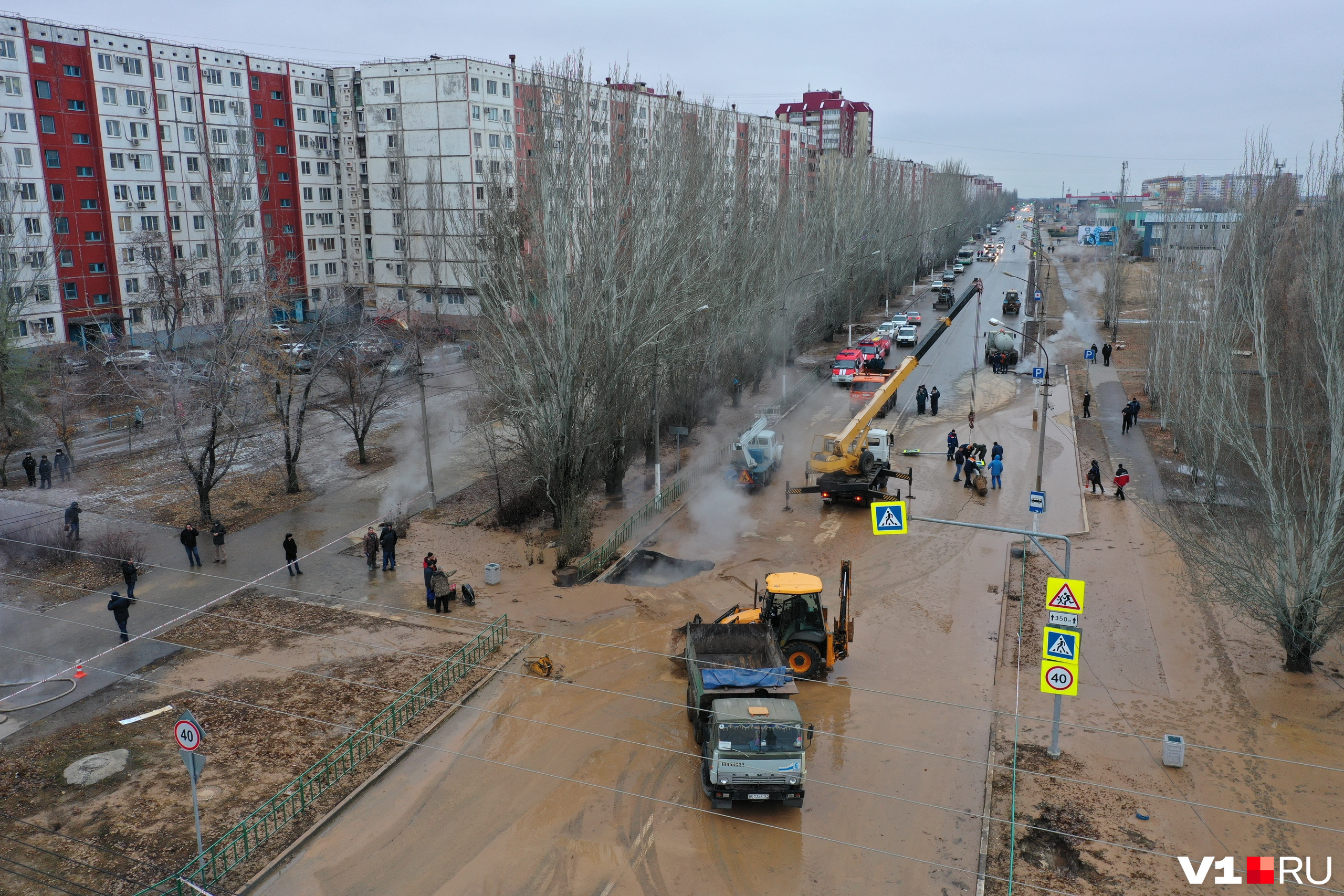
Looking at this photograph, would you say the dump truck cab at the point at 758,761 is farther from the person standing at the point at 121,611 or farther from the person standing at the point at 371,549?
the person standing at the point at 121,611

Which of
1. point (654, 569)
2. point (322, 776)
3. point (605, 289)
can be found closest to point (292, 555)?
point (654, 569)

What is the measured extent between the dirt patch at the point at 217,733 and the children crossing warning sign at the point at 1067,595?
11.9m

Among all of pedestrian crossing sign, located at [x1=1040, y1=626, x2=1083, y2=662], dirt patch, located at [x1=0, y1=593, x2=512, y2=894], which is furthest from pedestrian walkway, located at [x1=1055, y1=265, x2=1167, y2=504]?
dirt patch, located at [x1=0, y1=593, x2=512, y2=894]

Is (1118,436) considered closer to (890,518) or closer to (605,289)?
(605,289)

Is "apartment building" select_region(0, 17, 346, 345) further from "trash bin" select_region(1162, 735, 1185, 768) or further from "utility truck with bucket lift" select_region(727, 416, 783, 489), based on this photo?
"trash bin" select_region(1162, 735, 1185, 768)

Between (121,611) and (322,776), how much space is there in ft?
28.3

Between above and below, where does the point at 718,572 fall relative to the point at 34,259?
below

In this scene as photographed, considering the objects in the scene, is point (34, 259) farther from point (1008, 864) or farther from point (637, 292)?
point (1008, 864)

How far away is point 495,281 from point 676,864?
68.5ft

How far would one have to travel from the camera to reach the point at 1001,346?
185ft

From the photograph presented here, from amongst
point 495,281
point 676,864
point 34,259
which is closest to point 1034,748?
point 676,864

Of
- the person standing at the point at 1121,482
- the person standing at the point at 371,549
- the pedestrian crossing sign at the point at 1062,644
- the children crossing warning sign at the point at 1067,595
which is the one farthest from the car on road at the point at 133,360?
the person standing at the point at 1121,482

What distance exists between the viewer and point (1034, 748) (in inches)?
640

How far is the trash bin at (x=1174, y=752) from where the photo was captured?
15.2 m
